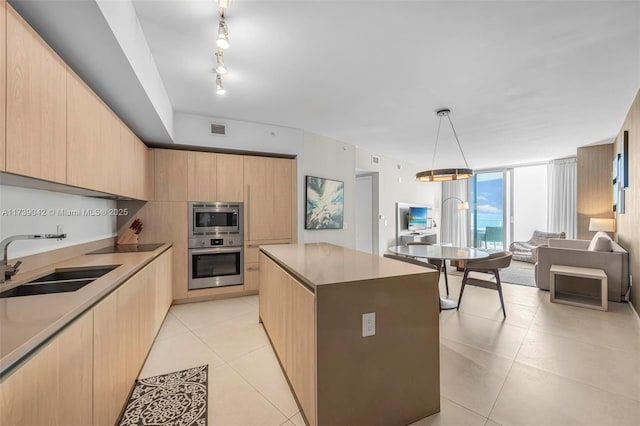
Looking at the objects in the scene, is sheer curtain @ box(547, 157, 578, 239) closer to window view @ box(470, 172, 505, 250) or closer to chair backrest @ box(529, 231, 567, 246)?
chair backrest @ box(529, 231, 567, 246)

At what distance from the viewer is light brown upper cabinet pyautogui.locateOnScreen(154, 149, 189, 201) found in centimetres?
367

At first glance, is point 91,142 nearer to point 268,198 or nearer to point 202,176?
point 202,176

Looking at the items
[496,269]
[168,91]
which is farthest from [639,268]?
[168,91]

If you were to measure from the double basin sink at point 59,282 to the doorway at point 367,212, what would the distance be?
520cm

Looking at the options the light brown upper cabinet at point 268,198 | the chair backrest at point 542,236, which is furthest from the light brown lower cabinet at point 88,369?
the chair backrest at point 542,236

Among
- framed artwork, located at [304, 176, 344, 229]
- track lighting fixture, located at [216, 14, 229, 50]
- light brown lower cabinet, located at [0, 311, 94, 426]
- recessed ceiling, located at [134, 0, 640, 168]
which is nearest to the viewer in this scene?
light brown lower cabinet, located at [0, 311, 94, 426]

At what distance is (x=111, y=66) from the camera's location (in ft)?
6.26

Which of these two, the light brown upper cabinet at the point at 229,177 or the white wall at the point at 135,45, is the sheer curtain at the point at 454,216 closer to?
the light brown upper cabinet at the point at 229,177

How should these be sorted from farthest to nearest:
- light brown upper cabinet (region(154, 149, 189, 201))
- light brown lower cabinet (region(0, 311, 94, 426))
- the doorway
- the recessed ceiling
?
the doorway, light brown upper cabinet (region(154, 149, 189, 201)), the recessed ceiling, light brown lower cabinet (region(0, 311, 94, 426))

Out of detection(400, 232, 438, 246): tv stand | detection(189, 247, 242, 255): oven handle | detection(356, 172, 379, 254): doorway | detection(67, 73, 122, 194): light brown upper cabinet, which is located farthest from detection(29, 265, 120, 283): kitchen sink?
detection(400, 232, 438, 246): tv stand

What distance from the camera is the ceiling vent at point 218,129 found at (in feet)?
12.8

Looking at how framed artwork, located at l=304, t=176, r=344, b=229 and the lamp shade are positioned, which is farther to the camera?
the lamp shade

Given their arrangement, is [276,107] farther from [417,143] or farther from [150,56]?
[417,143]

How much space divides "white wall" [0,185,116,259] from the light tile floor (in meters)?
1.21
